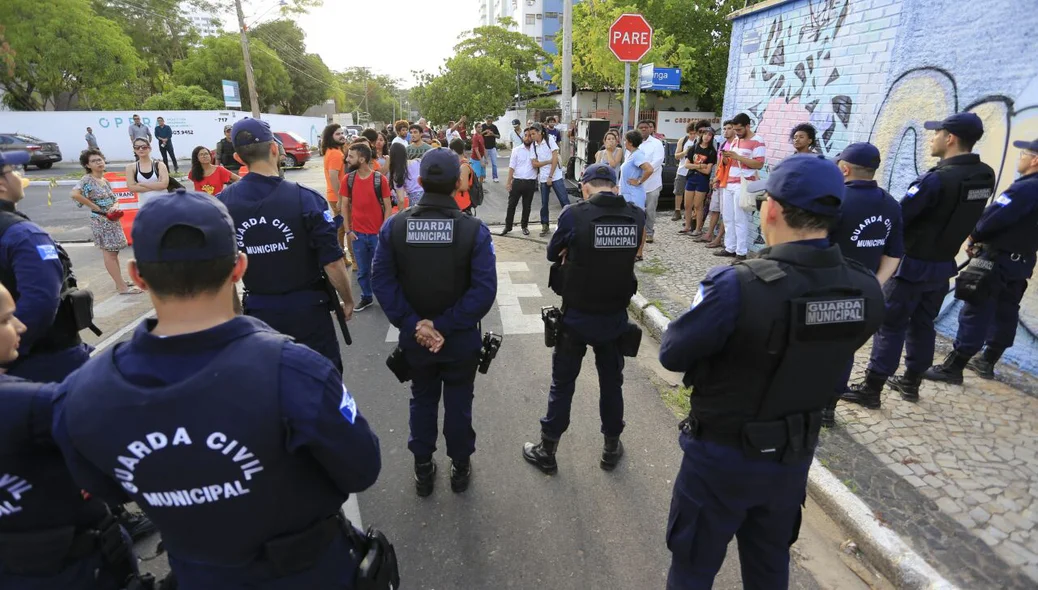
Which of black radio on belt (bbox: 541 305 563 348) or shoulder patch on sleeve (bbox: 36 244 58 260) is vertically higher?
shoulder patch on sleeve (bbox: 36 244 58 260)

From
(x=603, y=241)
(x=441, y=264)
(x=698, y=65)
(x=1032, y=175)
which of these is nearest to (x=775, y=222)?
(x=603, y=241)

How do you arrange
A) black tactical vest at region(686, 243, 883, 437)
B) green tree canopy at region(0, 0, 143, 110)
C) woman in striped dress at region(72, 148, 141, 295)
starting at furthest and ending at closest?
1. green tree canopy at region(0, 0, 143, 110)
2. woman in striped dress at region(72, 148, 141, 295)
3. black tactical vest at region(686, 243, 883, 437)

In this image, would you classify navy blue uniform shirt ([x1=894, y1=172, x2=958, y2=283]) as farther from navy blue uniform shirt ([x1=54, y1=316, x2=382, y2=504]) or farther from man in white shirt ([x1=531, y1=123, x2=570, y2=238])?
man in white shirt ([x1=531, y1=123, x2=570, y2=238])

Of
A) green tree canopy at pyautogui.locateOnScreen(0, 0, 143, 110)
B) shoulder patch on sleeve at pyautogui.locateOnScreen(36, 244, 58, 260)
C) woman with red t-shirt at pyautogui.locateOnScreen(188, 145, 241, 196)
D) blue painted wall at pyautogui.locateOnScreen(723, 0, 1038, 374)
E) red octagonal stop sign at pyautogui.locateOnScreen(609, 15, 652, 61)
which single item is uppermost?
green tree canopy at pyautogui.locateOnScreen(0, 0, 143, 110)

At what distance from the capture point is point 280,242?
10.4 ft

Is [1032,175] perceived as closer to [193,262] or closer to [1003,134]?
[1003,134]

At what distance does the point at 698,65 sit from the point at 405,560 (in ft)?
81.2

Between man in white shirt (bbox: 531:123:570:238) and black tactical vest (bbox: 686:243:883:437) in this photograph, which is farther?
man in white shirt (bbox: 531:123:570:238)

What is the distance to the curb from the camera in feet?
8.37

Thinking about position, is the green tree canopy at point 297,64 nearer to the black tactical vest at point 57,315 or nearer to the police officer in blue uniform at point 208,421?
the black tactical vest at point 57,315

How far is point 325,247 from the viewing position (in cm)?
329

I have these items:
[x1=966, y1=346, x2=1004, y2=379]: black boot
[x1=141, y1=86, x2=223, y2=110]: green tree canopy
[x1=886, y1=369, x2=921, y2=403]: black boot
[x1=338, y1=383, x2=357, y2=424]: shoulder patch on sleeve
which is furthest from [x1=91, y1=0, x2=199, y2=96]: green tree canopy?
[x1=966, y1=346, x2=1004, y2=379]: black boot

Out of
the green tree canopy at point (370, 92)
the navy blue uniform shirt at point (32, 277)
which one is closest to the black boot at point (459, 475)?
the navy blue uniform shirt at point (32, 277)

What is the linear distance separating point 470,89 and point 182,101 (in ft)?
57.2
